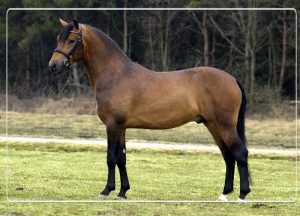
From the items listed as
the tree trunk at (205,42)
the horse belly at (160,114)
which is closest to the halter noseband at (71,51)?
the horse belly at (160,114)

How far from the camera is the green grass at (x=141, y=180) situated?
11.8m

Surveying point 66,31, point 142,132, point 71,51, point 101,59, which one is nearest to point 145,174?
point 101,59

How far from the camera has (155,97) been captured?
12.3 meters

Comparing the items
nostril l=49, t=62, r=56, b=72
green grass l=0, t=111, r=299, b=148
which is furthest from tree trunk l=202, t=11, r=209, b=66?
nostril l=49, t=62, r=56, b=72

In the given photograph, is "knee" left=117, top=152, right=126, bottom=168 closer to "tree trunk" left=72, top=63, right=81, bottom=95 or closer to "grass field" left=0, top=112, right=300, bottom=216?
"grass field" left=0, top=112, right=300, bottom=216

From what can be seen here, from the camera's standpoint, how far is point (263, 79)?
15.8 m

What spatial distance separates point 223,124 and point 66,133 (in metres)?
15.2

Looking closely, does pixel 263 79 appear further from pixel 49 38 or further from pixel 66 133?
pixel 66 133

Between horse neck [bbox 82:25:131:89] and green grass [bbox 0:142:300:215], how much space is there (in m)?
1.96

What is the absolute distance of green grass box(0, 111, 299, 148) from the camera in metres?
18.7

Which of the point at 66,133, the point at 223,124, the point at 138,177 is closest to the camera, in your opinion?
the point at 223,124

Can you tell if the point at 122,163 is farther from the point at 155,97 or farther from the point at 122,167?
the point at 155,97

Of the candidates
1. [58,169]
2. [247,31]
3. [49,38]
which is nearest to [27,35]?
[49,38]

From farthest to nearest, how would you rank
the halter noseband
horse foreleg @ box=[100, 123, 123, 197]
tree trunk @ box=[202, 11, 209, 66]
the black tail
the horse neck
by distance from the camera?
tree trunk @ box=[202, 11, 209, 66] → the black tail → the horse neck → horse foreleg @ box=[100, 123, 123, 197] → the halter noseband
